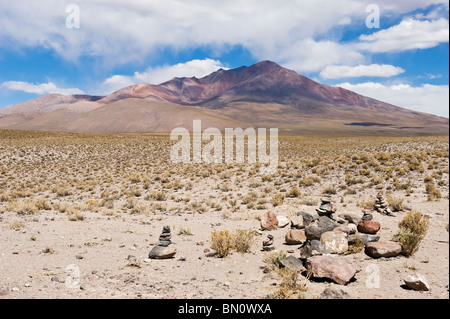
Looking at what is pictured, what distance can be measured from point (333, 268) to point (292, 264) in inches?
36.5

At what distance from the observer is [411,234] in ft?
26.6

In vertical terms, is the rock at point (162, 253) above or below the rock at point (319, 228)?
below

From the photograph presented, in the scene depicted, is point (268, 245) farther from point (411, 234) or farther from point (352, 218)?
point (352, 218)

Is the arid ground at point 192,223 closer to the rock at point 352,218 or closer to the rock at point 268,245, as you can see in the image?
the rock at point 268,245

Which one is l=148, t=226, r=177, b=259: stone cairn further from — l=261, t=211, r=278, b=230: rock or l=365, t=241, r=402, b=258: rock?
l=365, t=241, r=402, b=258: rock

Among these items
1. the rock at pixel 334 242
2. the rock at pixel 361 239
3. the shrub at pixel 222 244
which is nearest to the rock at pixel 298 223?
the rock at pixel 361 239

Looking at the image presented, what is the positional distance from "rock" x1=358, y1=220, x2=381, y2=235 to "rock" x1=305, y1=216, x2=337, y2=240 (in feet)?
3.34

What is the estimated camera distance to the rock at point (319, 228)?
905 centimetres

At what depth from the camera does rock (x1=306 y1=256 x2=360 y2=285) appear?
259 inches

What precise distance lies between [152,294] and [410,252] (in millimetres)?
6271

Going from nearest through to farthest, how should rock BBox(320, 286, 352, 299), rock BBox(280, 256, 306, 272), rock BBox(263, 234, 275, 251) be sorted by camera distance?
rock BBox(320, 286, 352, 299)
rock BBox(280, 256, 306, 272)
rock BBox(263, 234, 275, 251)

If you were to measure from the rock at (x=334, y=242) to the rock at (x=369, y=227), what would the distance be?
1.62 meters

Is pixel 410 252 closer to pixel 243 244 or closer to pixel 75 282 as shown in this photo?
pixel 243 244

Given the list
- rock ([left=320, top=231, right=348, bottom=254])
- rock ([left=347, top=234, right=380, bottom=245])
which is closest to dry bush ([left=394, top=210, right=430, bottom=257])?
rock ([left=347, top=234, right=380, bottom=245])
